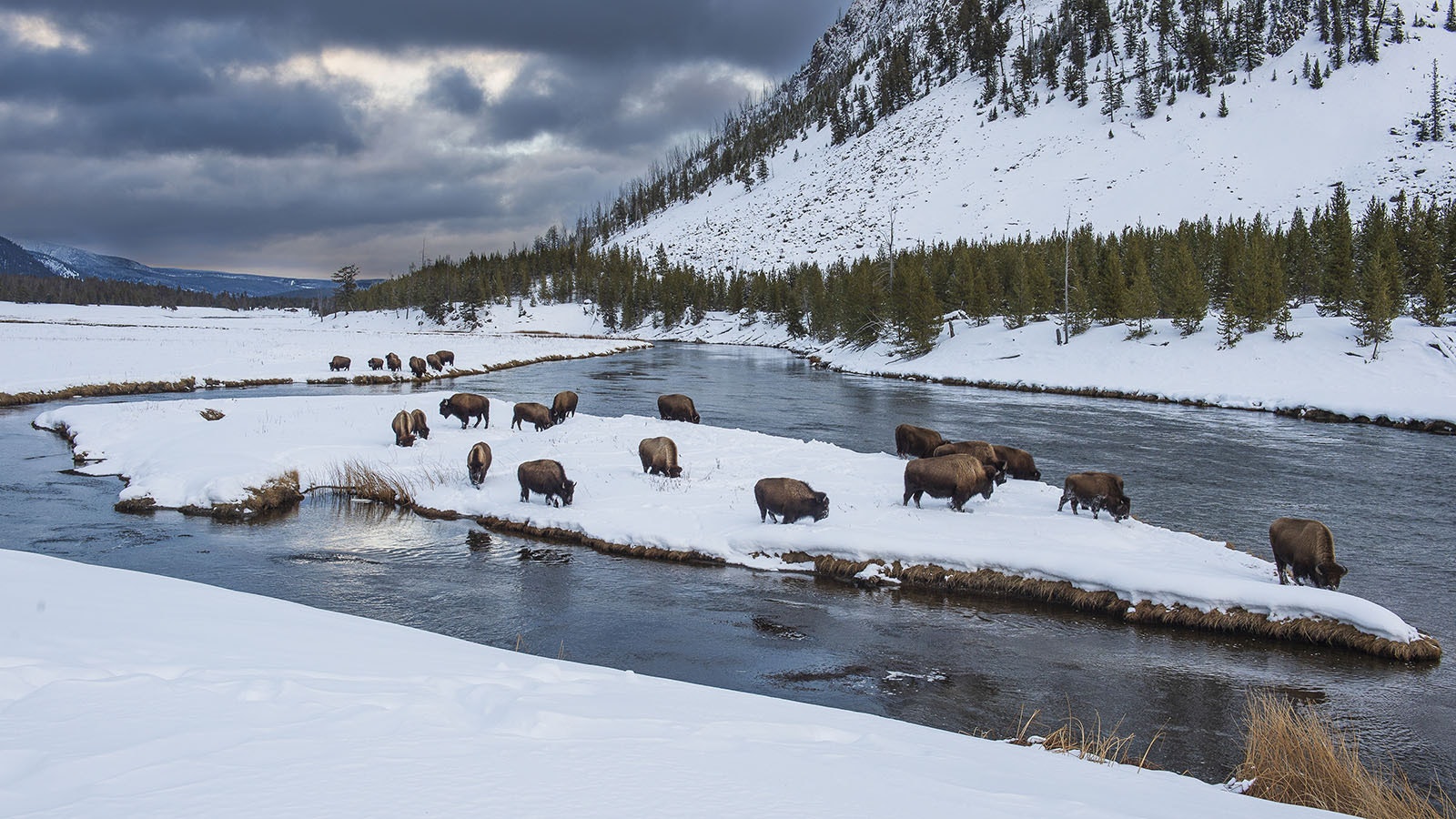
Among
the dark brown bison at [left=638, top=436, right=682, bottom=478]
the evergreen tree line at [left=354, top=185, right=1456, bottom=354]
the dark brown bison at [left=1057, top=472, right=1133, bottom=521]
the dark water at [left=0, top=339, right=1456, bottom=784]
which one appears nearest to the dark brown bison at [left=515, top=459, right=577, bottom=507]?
the dark water at [left=0, top=339, right=1456, bottom=784]

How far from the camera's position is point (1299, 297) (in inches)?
2414

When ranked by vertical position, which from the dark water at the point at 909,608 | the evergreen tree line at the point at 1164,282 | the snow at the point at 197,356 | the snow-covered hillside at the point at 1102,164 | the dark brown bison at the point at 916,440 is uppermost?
the snow-covered hillside at the point at 1102,164

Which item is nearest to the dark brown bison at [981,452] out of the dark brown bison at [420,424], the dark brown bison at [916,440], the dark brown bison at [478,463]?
the dark brown bison at [916,440]

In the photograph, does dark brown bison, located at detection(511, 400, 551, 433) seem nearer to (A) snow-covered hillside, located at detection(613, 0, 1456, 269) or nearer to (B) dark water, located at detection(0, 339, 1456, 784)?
(B) dark water, located at detection(0, 339, 1456, 784)

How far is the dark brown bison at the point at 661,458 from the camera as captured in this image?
19.5 meters

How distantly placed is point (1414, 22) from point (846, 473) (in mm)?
159352

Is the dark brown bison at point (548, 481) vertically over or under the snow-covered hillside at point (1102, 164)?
under

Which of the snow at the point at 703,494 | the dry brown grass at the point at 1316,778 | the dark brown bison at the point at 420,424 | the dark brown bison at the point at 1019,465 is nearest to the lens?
the dry brown grass at the point at 1316,778

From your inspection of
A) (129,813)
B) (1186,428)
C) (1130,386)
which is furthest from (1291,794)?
(1130,386)

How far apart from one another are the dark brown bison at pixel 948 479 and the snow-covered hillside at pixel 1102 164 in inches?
2490

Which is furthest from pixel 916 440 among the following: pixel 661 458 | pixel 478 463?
pixel 478 463

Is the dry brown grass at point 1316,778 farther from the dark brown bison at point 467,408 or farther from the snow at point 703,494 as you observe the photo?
the dark brown bison at point 467,408

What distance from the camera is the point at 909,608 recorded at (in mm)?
12422

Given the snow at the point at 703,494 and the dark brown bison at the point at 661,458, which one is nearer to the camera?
the snow at the point at 703,494
